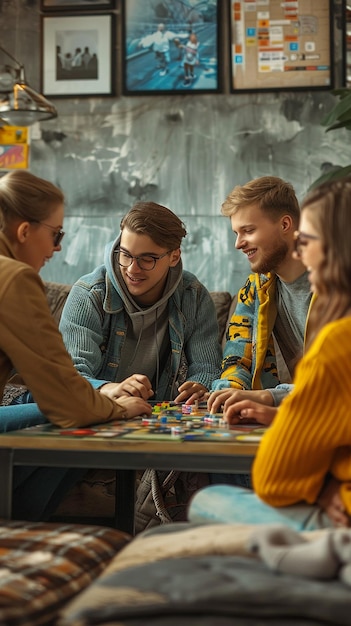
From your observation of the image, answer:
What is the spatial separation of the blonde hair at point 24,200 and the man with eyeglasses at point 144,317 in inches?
28.4

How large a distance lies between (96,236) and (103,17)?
1.19 meters

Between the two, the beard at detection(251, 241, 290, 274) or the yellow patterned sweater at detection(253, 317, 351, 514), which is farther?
the beard at detection(251, 241, 290, 274)

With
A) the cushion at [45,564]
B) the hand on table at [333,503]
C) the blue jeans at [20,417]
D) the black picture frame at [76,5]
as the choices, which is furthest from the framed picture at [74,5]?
the hand on table at [333,503]

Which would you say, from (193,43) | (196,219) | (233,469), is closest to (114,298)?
(233,469)

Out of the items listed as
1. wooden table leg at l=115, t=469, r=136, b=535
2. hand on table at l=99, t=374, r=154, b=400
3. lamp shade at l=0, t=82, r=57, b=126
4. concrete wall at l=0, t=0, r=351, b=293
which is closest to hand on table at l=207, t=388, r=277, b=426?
hand on table at l=99, t=374, r=154, b=400

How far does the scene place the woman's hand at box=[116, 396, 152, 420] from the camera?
2.34 meters

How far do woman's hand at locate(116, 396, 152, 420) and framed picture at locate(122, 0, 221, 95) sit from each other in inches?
111

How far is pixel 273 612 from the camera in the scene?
1.18 metres

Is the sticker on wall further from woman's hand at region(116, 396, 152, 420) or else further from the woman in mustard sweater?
the woman in mustard sweater

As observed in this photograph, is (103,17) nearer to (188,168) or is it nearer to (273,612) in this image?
(188,168)

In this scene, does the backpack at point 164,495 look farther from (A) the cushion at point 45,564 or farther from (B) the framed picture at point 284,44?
(B) the framed picture at point 284,44

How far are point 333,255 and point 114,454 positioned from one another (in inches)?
24.3

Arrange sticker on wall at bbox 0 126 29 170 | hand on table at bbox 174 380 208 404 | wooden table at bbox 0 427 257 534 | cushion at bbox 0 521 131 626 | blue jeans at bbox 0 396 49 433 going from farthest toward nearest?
sticker on wall at bbox 0 126 29 170, hand on table at bbox 174 380 208 404, blue jeans at bbox 0 396 49 433, wooden table at bbox 0 427 257 534, cushion at bbox 0 521 131 626

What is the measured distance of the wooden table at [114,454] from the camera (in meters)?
1.81
